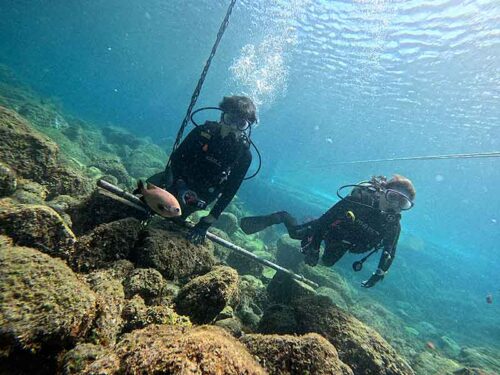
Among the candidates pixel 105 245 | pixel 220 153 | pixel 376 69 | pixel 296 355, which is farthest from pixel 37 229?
pixel 376 69

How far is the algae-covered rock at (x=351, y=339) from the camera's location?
3.76 meters

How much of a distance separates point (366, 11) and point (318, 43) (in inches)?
239

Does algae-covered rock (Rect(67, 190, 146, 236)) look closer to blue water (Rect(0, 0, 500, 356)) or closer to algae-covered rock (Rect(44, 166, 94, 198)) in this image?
algae-covered rock (Rect(44, 166, 94, 198))

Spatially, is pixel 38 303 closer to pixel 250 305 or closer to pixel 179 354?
pixel 179 354

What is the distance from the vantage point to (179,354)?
1.71 meters

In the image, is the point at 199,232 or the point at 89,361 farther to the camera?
the point at 199,232

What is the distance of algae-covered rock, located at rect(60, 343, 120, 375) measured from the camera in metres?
1.64

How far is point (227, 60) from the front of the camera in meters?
44.0

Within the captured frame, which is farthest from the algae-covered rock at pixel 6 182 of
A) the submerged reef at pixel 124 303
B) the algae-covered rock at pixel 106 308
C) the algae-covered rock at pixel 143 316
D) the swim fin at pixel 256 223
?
the swim fin at pixel 256 223

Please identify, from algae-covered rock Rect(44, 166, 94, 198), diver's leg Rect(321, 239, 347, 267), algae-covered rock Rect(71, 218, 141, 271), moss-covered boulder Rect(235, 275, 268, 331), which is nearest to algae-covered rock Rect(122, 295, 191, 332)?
algae-covered rock Rect(71, 218, 141, 271)

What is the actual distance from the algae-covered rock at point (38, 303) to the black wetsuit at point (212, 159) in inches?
153

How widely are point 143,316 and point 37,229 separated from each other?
4.78ft

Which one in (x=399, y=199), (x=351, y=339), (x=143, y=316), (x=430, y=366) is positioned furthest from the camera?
(x=430, y=366)

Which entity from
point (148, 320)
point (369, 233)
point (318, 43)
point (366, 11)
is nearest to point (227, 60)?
point (318, 43)
